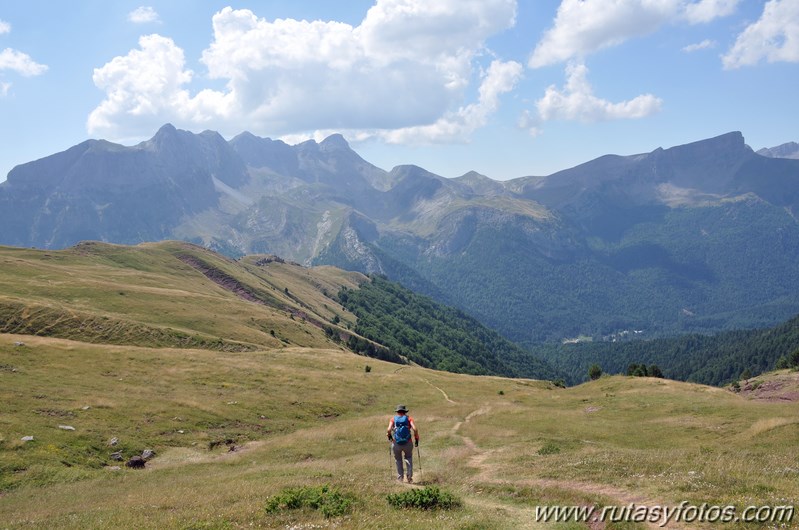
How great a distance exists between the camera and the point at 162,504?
2275 cm

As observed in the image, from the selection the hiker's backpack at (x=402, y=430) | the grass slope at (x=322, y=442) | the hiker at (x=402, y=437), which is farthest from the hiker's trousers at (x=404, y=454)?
the grass slope at (x=322, y=442)

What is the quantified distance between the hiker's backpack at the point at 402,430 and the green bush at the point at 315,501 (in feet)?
16.3

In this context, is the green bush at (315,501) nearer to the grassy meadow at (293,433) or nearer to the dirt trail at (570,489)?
the grassy meadow at (293,433)

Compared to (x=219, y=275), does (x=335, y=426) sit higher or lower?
lower

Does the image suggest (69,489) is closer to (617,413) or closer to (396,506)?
(396,506)

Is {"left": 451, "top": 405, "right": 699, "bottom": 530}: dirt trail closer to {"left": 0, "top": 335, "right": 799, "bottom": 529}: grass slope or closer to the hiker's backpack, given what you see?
{"left": 0, "top": 335, "right": 799, "bottom": 529}: grass slope

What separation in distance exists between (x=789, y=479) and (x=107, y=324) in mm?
92477

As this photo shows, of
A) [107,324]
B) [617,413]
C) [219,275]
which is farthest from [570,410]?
[219,275]

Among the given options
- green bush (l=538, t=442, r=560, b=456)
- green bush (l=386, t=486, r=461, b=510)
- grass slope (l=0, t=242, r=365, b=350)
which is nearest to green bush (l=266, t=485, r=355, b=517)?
green bush (l=386, t=486, r=461, b=510)

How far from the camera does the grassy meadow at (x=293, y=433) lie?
815 inches

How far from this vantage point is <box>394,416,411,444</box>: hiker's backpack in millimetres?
25491

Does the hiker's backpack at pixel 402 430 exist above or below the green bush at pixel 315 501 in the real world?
above

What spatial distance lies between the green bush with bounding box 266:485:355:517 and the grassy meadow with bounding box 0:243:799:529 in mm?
482

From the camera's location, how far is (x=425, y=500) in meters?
19.8
